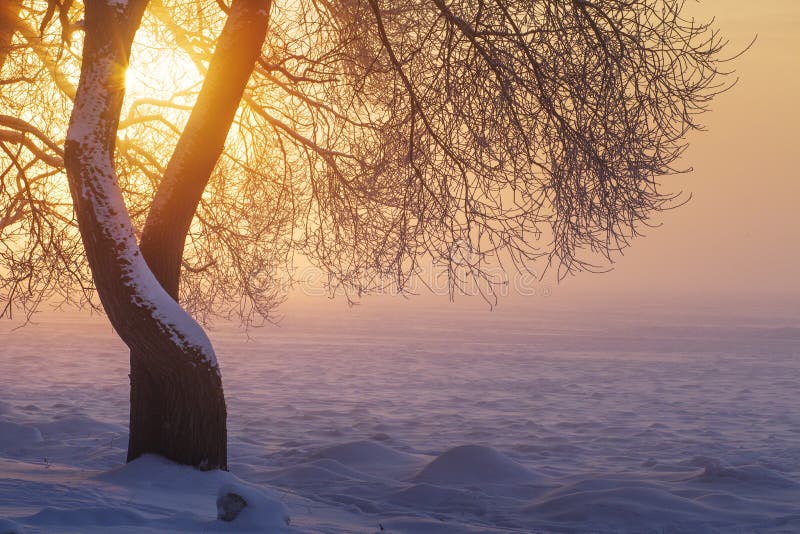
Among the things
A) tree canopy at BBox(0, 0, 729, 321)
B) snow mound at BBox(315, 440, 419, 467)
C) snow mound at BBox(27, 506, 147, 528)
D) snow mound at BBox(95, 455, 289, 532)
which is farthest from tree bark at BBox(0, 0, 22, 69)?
snow mound at BBox(27, 506, 147, 528)

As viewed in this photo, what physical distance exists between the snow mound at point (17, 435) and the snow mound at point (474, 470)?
17.0 ft

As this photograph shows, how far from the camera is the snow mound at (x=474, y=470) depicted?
871 cm

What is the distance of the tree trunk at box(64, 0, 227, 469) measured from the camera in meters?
6.83

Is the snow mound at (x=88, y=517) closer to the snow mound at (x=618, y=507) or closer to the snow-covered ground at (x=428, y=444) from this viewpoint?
the snow-covered ground at (x=428, y=444)

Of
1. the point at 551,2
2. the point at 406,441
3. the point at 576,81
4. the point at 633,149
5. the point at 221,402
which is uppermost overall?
the point at 551,2

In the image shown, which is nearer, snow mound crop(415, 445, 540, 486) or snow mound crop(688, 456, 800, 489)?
snow mound crop(688, 456, 800, 489)

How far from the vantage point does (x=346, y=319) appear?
164 feet

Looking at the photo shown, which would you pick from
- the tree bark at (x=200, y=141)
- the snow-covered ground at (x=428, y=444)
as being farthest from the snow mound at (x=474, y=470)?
the tree bark at (x=200, y=141)

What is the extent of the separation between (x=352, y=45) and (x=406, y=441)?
5.49 meters

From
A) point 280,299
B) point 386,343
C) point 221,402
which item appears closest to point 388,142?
point 221,402

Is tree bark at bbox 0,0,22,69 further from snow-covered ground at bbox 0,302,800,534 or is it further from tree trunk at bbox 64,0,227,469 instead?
snow-covered ground at bbox 0,302,800,534

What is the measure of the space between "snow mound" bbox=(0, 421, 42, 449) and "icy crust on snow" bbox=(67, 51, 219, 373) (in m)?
4.72

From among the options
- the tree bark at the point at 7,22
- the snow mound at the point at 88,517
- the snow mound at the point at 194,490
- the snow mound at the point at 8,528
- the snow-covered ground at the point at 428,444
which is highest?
the tree bark at the point at 7,22

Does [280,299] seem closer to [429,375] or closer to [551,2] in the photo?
[551,2]
